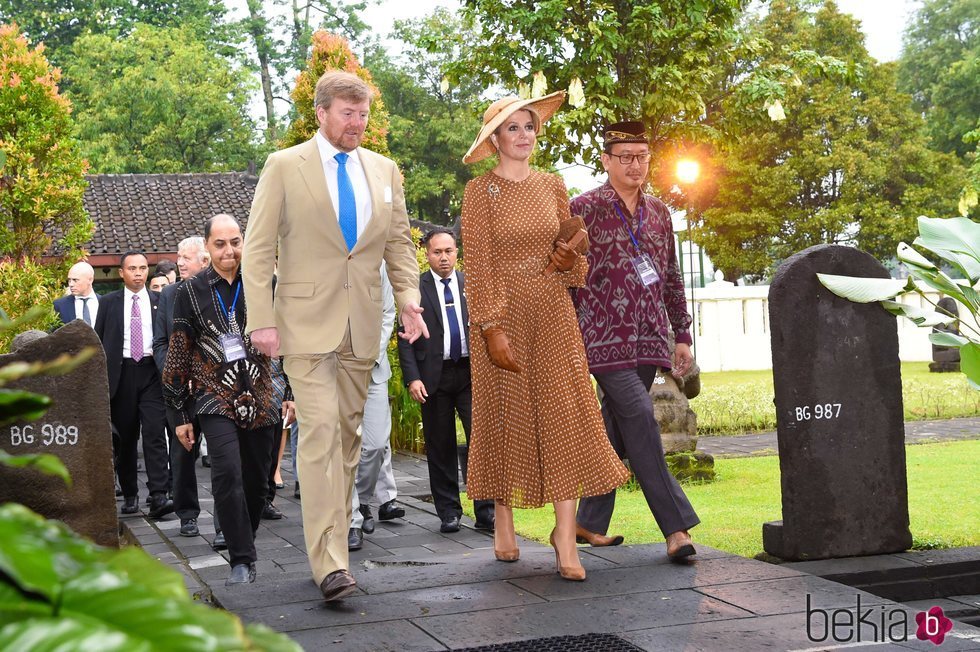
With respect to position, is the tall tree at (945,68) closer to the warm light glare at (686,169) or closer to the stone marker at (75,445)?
the warm light glare at (686,169)

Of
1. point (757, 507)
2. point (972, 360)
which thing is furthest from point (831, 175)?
point (972, 360)

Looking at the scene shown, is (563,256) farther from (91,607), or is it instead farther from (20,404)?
(91,607)

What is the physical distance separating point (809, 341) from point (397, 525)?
3.37 metres

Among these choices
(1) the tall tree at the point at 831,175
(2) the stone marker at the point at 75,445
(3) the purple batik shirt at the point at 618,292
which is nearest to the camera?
(2) the stone marker at the point at 75,445

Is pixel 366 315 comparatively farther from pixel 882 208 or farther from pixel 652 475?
pixel 882 208

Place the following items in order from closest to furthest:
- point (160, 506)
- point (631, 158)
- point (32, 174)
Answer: point (631, 158), point (160, 506), point (32, 174)

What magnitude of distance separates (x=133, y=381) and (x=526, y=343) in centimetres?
490

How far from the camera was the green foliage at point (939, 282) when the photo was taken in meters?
5.91

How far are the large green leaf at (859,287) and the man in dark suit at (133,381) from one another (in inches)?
218

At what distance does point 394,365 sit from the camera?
1370cm

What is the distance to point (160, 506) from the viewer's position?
9352 mm

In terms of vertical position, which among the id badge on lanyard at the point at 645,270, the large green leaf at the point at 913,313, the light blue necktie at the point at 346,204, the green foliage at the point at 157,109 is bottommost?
the large green leaf at the point at 913,313

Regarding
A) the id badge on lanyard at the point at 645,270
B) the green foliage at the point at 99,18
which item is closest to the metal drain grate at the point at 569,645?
the id badge on lanyard at the point at 645,270

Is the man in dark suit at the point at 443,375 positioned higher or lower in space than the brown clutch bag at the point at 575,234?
lower
